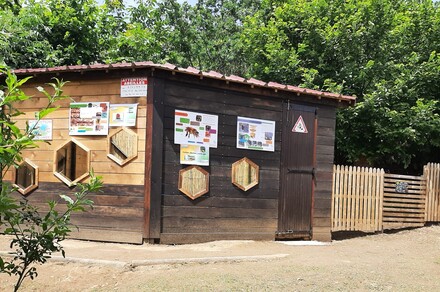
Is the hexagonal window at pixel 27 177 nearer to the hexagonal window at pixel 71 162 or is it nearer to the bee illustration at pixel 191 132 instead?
the hexagonal window at pixel 71 162

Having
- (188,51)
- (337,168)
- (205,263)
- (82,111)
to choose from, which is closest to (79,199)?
(205,263)

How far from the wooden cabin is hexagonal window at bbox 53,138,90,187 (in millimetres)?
18

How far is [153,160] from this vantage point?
8391 mm

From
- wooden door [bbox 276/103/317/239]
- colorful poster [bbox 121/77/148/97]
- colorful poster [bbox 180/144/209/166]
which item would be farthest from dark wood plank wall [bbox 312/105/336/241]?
colorful poster [bbox 121/77/148/97]

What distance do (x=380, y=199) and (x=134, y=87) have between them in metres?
7.09

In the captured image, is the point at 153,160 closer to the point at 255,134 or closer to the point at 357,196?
the point at 255,134

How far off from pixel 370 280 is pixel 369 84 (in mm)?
10248

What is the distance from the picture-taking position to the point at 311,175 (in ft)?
33.8

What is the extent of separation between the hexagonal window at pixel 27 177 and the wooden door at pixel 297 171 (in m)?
4.72

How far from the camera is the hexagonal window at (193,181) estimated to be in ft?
28.7

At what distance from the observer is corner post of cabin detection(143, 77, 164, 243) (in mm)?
8367

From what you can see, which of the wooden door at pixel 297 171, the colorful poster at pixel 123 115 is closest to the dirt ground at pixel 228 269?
the wooden door at pixel 297 171

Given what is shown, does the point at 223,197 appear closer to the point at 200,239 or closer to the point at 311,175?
the point at 200,239

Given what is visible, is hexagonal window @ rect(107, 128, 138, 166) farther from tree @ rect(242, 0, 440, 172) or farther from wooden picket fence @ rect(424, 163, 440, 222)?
wooden picket fence @ rect(424, 163, 440, 222)
